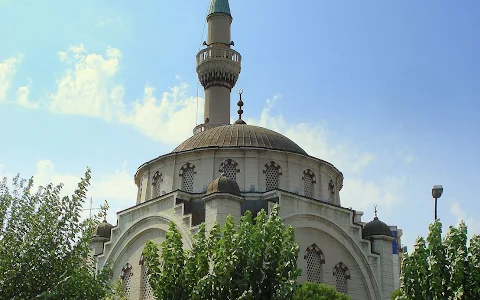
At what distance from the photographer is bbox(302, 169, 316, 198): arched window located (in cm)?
3212

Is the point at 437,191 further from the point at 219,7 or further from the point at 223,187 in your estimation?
the point at 219,7

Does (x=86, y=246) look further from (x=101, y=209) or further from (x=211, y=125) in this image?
(x=211, y=125)

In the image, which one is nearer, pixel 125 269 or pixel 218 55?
pixel 125 269

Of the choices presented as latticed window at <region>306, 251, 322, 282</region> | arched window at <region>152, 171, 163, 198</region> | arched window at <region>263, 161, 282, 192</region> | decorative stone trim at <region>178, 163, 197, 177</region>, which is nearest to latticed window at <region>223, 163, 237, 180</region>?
arched window at <region>263, 161, 282, 192</region>

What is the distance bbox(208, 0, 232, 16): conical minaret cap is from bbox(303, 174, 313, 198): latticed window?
17.1 metres

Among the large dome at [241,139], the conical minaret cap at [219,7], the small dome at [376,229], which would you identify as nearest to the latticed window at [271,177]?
the large dome at [241,139]

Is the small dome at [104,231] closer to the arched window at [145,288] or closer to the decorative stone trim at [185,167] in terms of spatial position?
the arched window at [145,288]

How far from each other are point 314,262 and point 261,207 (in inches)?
135

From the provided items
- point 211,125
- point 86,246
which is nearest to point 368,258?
point 211,125

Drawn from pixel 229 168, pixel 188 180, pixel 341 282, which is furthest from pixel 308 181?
pixel 188 180

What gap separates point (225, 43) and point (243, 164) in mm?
14907

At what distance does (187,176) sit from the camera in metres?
31.8

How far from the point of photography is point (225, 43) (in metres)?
43.9

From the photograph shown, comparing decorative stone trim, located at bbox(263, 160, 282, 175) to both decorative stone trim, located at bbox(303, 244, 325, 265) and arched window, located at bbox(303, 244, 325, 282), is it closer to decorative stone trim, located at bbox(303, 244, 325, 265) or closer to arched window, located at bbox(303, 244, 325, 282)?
decorative stone trim, located at bbox(303, 244, 325, 265)
